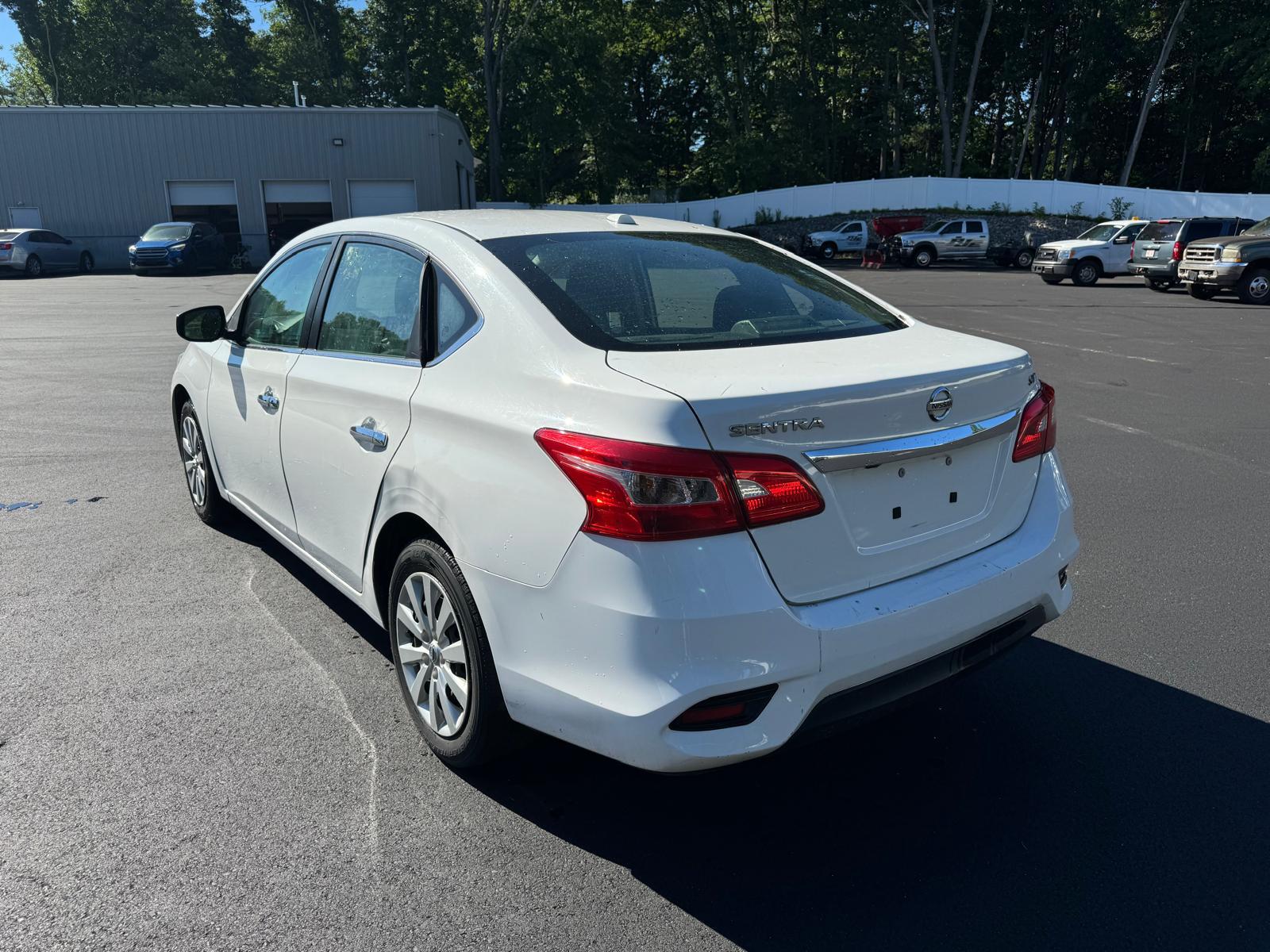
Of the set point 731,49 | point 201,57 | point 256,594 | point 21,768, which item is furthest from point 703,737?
point 201,57

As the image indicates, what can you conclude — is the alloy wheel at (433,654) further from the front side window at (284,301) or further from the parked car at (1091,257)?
the parked car at (1091,257)

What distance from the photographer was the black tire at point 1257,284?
61.1ft

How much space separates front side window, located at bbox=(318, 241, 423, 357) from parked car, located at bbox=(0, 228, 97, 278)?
29.4 m

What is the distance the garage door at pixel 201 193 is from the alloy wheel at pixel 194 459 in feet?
107

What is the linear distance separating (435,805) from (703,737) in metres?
0.98

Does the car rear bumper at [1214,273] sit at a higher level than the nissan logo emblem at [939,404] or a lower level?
lower

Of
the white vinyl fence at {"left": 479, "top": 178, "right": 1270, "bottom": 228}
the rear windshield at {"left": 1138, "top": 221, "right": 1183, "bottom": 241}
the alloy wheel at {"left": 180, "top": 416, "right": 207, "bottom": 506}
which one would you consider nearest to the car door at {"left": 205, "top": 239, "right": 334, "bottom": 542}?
the alloy wheel at {"left": 180, "top": 416, "right": 207, "bottom": 506}

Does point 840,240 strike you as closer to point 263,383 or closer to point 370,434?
point 263,383

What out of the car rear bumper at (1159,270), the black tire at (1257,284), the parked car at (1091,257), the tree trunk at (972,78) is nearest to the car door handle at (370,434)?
the black tire at (1257,284)

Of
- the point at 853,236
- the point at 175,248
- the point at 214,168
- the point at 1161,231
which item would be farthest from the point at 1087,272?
the point at 214,168

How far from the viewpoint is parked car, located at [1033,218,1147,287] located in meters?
24.4

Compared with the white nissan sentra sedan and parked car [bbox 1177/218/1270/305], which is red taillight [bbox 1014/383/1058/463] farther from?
parked car [bbox 1177/218/1270/305]

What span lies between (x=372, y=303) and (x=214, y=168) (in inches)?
1378

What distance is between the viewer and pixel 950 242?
32.8m
